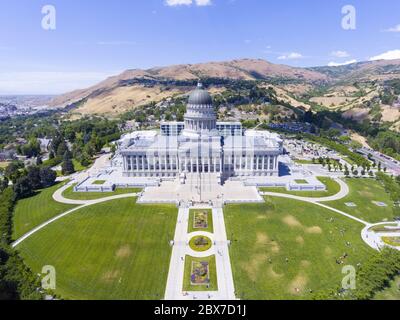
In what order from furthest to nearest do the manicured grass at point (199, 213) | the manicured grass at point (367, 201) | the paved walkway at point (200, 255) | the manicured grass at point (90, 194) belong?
the manicured grass at point (90, 194)
the manicured grass at point (367, 201)
the manicured grass at point (199, 213)
the paved walkway at point (200, 255)

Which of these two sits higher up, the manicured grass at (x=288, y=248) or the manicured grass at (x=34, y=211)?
the manicured grass at (x=34, y=211)

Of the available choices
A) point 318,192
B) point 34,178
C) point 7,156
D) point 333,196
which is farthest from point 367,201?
point 7,156

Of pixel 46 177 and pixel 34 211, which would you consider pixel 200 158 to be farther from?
pixel 46 177

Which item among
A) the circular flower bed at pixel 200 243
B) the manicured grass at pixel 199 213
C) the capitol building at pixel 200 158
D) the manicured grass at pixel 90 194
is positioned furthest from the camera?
the capitol building at pixel 200 158

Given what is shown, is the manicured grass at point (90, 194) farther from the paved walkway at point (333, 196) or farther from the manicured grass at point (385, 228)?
the manicured grass at point (385, 228)

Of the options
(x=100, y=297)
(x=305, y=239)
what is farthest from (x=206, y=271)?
(x=305, y=239)

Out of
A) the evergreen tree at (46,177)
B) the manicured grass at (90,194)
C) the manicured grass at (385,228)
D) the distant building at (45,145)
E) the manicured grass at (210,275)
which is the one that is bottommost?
the manicured grass at (210,275)

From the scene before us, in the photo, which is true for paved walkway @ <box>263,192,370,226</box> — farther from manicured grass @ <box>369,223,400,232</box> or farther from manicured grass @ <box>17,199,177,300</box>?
manicured grass @ <box>17,199,177,300</box>

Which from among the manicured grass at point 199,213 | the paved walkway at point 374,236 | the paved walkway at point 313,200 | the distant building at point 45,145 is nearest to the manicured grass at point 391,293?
the paved walkway at point 374,236
